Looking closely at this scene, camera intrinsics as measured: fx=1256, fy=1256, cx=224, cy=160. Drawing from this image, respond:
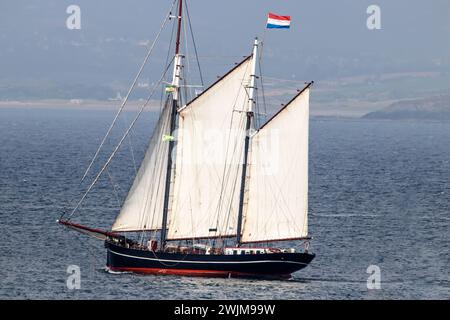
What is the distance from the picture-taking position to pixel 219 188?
99062 mm

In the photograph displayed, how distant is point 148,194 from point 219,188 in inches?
222

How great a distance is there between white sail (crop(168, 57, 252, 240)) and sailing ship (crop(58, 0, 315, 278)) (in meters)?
0.08

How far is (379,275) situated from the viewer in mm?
100562

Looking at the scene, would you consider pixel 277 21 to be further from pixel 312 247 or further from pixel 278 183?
pixel 312 247

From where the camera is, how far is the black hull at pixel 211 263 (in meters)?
96.6

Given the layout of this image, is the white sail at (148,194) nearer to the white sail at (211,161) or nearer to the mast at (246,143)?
the white sail at (211,161)

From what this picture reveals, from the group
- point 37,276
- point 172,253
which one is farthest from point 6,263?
point 172,253

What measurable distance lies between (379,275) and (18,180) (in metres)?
78.4

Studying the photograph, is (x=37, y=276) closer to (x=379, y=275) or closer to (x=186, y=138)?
(x=186, y=138)

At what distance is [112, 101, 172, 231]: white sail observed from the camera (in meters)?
97.8
